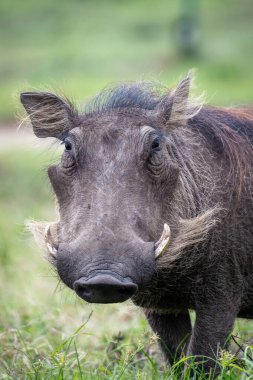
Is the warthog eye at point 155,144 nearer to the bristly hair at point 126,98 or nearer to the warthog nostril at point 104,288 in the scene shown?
the bristly hair at point 126,98

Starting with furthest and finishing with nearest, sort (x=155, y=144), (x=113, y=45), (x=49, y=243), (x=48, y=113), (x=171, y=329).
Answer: (x=113, y=45), (x=171, y=329), (x=48, y=113), (x=155, y=144), (x=49, y=243)

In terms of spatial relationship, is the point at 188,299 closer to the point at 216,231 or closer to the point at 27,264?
the point at 216,231

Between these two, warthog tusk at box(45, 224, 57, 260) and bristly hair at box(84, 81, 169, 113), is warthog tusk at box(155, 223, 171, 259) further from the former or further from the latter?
bristly hair at box(84, 81, 169, 113)

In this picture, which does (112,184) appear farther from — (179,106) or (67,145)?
(179,106)

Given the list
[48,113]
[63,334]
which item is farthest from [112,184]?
[63,334]

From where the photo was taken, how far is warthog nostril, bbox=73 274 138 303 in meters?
3.62

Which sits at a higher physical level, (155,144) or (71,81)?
(71,81)

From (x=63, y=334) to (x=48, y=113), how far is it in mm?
1344

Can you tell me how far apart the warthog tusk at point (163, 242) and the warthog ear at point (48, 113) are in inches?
31.0

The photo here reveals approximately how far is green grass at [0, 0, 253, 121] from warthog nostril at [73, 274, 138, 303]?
1451 cm

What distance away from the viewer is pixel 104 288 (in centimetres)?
366

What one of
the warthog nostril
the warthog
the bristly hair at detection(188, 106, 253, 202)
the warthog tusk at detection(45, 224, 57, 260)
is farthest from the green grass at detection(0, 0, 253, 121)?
the warthog nostril

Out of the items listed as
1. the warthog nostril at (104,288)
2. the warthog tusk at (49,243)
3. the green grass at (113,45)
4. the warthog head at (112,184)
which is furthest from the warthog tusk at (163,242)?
the green grass at (113,45)

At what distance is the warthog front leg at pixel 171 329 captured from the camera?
487cm
